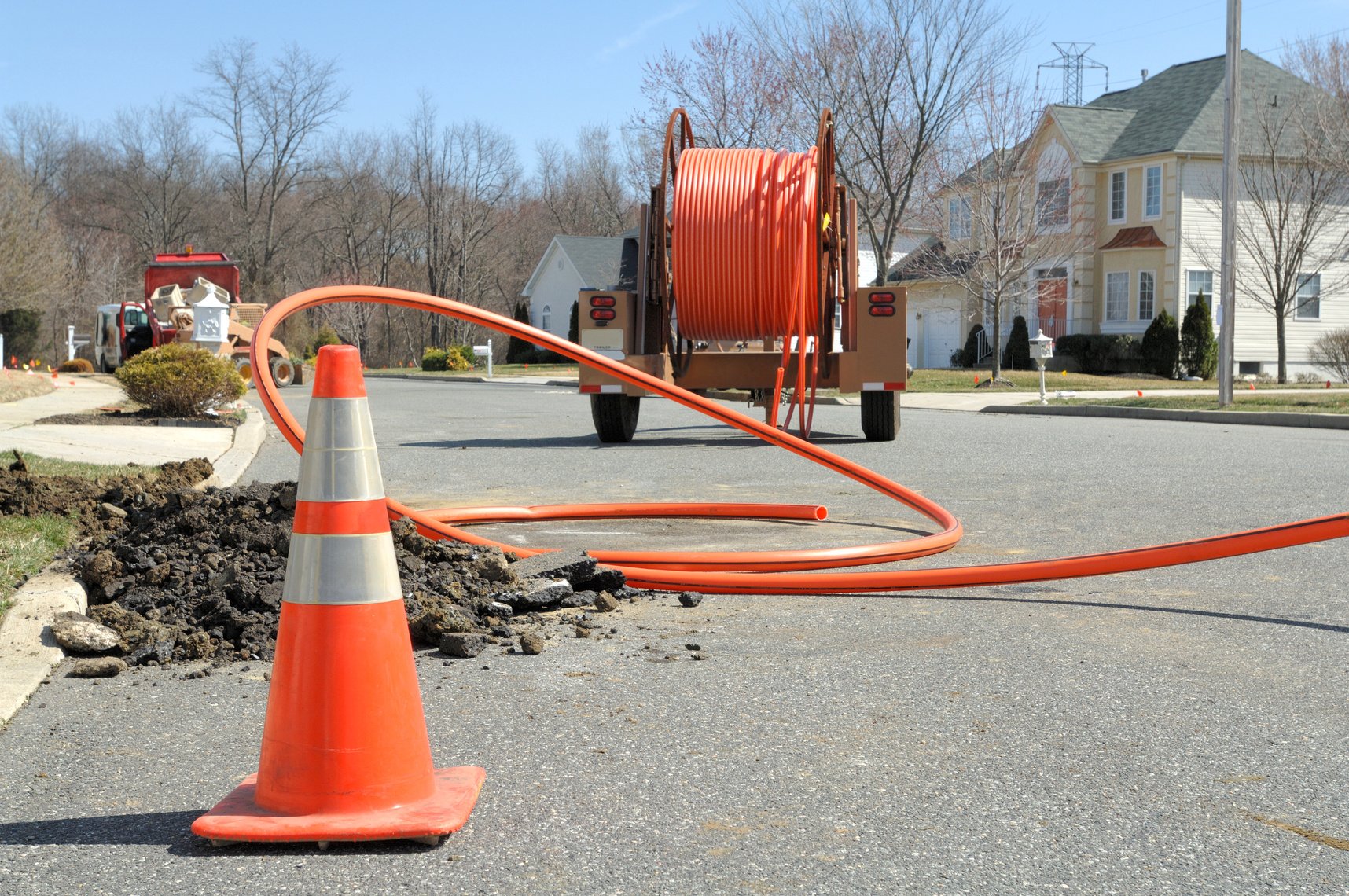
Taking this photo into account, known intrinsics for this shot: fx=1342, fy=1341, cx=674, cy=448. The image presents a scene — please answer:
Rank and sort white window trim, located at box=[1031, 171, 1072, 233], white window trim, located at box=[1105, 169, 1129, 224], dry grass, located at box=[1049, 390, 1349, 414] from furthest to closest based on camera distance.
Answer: white window trim, located at box=[1105, 169, 1129, 224] < white window trim, located at box=[1031, 171, 1072, 233] < dry grass, located at box=[1049, 390, 1349, 414]

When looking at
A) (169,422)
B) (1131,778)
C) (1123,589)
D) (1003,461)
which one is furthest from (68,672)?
(169,422)

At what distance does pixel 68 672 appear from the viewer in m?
4.65

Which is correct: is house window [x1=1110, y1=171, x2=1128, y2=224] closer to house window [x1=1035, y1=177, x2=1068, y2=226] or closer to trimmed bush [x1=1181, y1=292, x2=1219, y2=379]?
house window [x1=1035, y1=177, x2=1068, y2=226]

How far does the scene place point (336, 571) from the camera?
10.8 feet

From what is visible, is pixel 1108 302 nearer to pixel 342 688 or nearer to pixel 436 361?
pixel 436 361

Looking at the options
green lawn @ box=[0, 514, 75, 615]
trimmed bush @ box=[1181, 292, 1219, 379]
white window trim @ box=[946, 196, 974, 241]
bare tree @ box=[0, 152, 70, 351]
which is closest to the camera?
green lawn @ box=[0, 514, 75, 615]

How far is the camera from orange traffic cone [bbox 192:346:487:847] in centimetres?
312

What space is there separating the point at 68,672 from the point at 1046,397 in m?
22.6

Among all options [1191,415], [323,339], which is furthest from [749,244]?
[323,339]

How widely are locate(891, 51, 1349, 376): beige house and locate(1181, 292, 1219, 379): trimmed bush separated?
1.62 meters

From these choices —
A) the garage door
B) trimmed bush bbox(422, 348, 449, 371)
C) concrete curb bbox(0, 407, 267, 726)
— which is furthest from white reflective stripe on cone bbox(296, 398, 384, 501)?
trimmed bush bbox(422, 348, 449, 371)

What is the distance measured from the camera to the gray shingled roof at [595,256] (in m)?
58.8

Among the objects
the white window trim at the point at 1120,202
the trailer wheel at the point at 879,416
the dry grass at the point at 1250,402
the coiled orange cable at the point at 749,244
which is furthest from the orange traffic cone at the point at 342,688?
the white window trim at the point at 1120,202

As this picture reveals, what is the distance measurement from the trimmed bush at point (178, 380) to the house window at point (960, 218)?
84.2 feet
